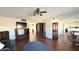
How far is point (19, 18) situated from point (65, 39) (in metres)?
0.96

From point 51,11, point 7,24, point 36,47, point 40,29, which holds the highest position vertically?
point 51,11

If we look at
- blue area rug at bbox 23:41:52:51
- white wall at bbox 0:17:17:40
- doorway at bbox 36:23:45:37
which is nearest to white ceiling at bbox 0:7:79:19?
white wall at bbox 0:17:17:40

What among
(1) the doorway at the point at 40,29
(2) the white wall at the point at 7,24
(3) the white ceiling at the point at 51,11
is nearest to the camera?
(3) the white ceiling at the point at 51,11

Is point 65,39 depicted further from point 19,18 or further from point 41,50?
point 19,18

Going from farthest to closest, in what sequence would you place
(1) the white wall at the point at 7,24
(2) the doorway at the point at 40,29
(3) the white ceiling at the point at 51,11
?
1. (2) the doorway at the point at 40,29
2. (1) the white wall at the point at 7,24
3. (3) the white ceiling at the point at 51,11

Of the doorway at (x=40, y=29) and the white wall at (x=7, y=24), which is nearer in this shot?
the white wall at (x=7, y=24)

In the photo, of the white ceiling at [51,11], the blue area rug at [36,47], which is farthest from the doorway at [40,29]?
the blue area rug at [36,47]

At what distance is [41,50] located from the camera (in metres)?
1.34

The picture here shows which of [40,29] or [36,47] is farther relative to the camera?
[40,29]

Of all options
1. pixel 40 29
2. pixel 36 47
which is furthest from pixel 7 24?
pixel 36 47

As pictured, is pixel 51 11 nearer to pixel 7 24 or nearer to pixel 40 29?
pixel 40 29

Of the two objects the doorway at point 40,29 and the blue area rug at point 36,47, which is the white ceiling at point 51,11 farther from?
the blue area rug at point 36,47

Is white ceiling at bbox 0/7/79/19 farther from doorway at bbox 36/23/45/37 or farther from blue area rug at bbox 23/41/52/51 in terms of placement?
blue area rug at bbox 23/41/52/51
